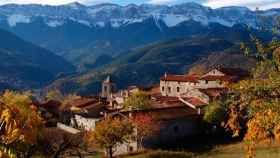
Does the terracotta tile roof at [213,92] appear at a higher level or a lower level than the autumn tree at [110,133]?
higher

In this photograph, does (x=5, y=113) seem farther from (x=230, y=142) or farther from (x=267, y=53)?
(x=230, y=142)

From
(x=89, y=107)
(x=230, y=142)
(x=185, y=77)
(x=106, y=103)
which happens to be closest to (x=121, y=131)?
(x=230, y=142)

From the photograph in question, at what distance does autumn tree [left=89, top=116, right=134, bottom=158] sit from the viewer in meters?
63.1

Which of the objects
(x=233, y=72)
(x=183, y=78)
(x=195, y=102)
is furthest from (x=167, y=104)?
(x=233, y=72)

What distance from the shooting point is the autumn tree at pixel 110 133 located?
6306 cm

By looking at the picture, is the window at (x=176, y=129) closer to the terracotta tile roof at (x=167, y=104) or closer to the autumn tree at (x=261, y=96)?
the terracotta tile roof at (x=167, y=104)

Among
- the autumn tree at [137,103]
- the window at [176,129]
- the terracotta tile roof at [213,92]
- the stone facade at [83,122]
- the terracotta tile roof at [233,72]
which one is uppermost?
the terracotta tile roof at [233,72]

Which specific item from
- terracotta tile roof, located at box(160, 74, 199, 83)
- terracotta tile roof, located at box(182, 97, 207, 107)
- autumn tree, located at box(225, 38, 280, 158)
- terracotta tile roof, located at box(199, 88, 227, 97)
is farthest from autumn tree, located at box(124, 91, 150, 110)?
autumn tree, located at box(225, 38, 280, 158)

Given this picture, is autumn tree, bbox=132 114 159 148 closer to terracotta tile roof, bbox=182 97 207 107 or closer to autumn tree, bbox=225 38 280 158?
terracotta tile roof, bbox=182 97 207 107

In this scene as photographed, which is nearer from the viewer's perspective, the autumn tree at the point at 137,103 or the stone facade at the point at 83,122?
the stone facade at the point at 83,122

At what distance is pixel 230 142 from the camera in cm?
6794

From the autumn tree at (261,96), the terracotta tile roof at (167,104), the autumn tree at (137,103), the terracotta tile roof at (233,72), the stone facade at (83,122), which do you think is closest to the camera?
the autumn tree at (261,96)

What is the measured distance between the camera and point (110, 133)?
6394 centimetres

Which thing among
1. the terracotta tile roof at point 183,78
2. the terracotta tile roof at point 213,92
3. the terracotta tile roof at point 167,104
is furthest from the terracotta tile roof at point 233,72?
the terracotta tile roof at point 167,104
